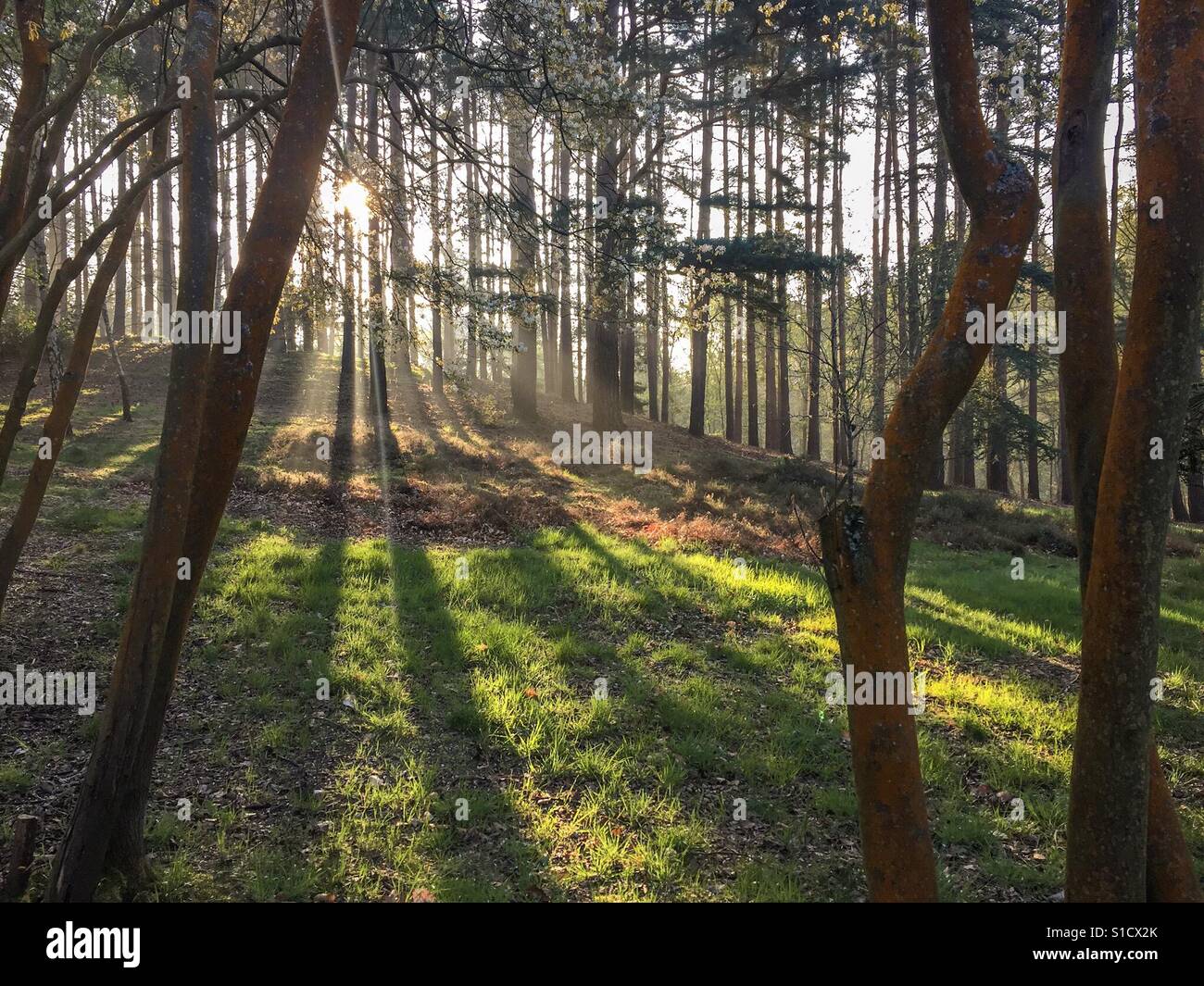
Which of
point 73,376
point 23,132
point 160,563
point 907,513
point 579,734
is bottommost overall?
point 579,734

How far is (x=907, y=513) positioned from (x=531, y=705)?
3962 millimetres

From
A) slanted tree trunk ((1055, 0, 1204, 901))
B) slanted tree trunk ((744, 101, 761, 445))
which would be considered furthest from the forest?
slanted tree trunk ((744, 101, 761, 445))

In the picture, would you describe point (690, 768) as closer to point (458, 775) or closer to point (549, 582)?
point (458, 775)

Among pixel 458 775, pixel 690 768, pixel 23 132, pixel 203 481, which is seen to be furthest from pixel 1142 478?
pixel 23 132

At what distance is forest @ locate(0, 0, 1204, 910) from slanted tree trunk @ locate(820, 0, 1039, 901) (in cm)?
1

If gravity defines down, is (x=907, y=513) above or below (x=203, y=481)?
below

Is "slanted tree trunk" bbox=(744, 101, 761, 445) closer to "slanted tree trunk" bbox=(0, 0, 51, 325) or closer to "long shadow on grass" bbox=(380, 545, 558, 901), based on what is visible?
"long shadow on grass" bbox=(380, 545, 558, 901)

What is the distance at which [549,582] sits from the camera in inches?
331

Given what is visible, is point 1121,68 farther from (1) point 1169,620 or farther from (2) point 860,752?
(2) point 860,752

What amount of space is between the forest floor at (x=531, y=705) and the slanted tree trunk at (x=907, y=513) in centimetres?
45

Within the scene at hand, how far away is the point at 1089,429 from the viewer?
3.04 metres

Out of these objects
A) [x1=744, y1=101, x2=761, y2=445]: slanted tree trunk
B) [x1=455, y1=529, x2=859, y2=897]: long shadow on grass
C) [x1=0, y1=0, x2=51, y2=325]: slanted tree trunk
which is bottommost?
[x1=455, y1=529, x2=859, y2=897]: long shadow on grass

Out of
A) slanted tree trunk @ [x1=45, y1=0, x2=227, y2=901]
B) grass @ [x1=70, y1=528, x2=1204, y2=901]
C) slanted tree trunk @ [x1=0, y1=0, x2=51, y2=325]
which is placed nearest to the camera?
slanted tree trunk @ [x1=45, y1=0, x2=227, y2=901]

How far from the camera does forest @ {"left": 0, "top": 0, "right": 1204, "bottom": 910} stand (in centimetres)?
253
